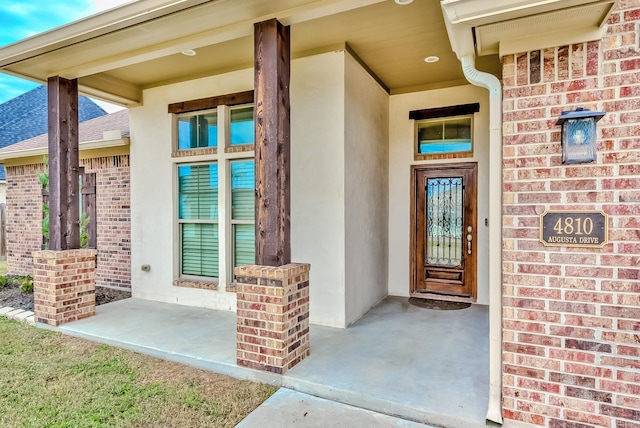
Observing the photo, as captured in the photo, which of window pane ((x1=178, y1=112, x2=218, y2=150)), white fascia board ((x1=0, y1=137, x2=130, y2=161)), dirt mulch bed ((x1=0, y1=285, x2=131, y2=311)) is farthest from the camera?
white fascia board ((x1=0, y1=137, x2=130, y2=161))

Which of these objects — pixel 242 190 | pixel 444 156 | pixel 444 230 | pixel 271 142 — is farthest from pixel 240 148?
pixel 444 230

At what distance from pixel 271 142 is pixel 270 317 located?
1500 millimetres

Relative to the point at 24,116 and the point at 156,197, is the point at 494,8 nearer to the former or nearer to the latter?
the point at 156,197

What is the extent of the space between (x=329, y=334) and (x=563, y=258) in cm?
258

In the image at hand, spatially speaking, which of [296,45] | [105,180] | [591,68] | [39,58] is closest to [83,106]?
Answer: [105,180]

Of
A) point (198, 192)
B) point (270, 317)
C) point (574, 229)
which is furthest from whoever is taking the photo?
point (198, 192)

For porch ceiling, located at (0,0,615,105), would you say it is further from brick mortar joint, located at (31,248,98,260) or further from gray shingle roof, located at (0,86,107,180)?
gray shingle roof, located at (0,86,107,180)

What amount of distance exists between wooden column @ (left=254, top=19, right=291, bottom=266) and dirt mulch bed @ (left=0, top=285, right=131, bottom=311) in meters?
3.96

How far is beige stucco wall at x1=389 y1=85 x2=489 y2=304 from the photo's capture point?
551 centimetres

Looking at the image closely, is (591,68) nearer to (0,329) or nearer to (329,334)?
(329,334)

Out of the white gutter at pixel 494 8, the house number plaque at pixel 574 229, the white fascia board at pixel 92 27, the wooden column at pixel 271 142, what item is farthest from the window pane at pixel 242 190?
the house number plaque at pixel 574 229

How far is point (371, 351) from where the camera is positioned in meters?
3.69

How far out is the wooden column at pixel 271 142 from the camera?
126 inches

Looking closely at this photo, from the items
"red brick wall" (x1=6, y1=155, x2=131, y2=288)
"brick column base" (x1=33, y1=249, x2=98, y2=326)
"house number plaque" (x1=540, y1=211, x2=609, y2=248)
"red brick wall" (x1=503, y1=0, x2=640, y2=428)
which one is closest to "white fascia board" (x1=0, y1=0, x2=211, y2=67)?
"brick column base" (x1=33, y1=249, x2=98, y2=326)
